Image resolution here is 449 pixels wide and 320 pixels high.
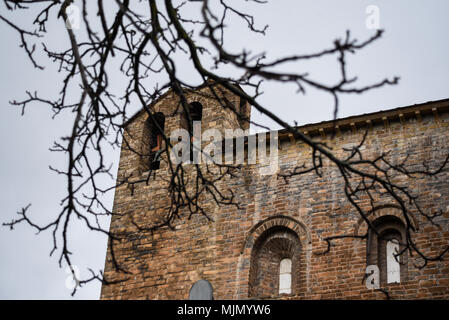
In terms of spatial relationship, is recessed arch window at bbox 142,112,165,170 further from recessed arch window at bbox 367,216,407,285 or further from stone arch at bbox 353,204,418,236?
recessed arch window at bbox 367,216,407,285

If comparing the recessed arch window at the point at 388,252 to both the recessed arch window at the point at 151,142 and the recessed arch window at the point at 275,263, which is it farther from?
the recessed arch window at the point at 151,142

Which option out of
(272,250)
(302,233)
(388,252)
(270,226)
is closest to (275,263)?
(272,250)

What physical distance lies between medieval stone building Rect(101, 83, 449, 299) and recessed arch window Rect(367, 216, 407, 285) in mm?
17

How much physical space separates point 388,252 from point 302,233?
1.48 meters

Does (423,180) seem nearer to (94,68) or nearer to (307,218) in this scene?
(307,218)

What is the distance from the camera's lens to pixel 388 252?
40.0 ft

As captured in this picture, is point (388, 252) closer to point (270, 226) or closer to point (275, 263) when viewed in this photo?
point (275, 263)

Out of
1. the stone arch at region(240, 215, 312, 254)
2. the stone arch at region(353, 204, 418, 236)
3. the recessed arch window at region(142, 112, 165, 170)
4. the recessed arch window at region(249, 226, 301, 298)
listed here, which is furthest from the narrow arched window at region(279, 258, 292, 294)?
the recessed arch window at region(142, 112, 165, 170)

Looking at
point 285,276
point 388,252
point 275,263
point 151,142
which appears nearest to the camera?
point 388,252

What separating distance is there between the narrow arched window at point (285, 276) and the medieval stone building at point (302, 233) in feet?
0.06

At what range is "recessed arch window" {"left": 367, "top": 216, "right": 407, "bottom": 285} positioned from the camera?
38.6ft

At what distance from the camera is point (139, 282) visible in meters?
13.5
